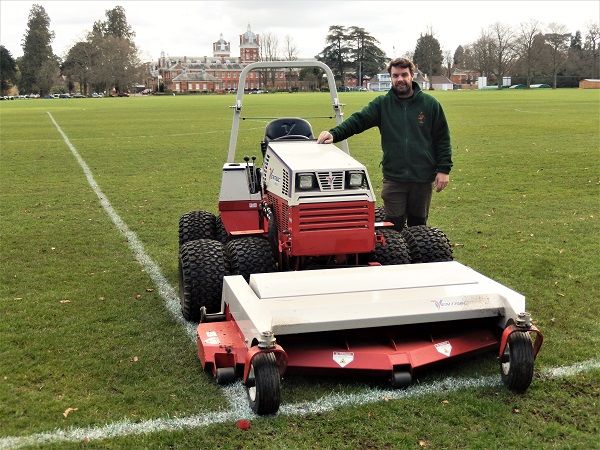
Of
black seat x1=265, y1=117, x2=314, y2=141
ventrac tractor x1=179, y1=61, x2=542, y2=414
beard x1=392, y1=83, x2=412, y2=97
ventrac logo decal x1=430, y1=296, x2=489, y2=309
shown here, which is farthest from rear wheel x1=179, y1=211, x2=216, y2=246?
ventrac logo decal x1=430, y1=296, x2=489, y2=309

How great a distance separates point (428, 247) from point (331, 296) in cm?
173

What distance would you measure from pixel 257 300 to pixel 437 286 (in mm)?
1261

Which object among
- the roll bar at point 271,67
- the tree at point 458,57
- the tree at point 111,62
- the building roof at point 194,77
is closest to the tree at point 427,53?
the tree at point 458,57

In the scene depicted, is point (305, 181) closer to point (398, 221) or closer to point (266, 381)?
point (398, 221)

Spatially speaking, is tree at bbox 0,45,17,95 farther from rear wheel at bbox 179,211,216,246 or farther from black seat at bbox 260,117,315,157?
black seat at bbox 260,117,315,157

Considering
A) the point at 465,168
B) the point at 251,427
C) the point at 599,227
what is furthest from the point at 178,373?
the point at 465,168

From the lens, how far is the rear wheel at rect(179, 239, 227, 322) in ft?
19.1

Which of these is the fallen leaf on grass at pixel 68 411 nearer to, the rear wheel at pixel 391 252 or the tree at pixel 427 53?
the rear wheel at pixel 391 252

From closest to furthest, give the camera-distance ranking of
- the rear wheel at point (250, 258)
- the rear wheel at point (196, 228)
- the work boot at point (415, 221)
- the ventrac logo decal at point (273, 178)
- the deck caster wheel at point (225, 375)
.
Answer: the deck caster wheel at point (225, 375) → the rear wheel at point (250, 258) → the ventrac logo decal at point (273, 178) → the work boot at point (415, 221) → the rear wheel at point (196, 228)

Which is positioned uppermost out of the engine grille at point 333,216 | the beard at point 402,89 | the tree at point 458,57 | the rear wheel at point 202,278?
the tree at point 458,57

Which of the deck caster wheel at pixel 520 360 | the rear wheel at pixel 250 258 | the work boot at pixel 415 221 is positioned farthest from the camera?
the work boot at pixel 415 221

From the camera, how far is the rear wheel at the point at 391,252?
235 inches

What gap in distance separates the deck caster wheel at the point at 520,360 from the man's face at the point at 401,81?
110 inches

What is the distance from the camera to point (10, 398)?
4656 mm
